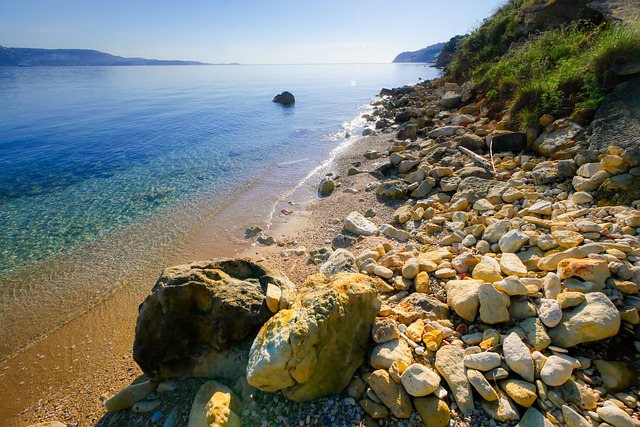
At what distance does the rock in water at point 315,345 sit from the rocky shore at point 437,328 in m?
0.01

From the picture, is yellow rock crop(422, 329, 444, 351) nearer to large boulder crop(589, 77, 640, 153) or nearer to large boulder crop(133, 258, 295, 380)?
large boulder crop(133, 258, 295, 380)

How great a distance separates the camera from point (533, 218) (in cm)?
516

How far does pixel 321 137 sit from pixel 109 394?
18.6 metres

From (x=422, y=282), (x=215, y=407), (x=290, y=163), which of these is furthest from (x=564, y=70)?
(x=215, y=407)

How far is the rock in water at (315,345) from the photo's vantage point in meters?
3.06

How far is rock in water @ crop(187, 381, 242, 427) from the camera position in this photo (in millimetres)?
3096

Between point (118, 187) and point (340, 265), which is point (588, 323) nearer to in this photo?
point (340, 265)

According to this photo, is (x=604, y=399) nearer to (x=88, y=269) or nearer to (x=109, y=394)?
(x=109, y=394)

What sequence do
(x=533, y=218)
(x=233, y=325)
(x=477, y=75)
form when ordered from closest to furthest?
(x=233, y=325), (x=533, y=218), (x=477, y=75)

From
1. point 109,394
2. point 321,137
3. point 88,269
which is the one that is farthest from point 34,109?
point 109,394

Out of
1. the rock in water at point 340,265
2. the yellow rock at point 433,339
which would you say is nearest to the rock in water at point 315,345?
the yellow rock at point 433,339

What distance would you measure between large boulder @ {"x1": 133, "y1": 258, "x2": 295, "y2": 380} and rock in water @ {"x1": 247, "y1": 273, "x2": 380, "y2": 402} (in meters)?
0.71

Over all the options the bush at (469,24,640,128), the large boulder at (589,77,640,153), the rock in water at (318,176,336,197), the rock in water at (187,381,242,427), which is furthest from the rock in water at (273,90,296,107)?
the rock in water at (187,381,242,427)

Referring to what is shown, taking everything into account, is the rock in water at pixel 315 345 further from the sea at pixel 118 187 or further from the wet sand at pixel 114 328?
the sea at pixel 118 187
